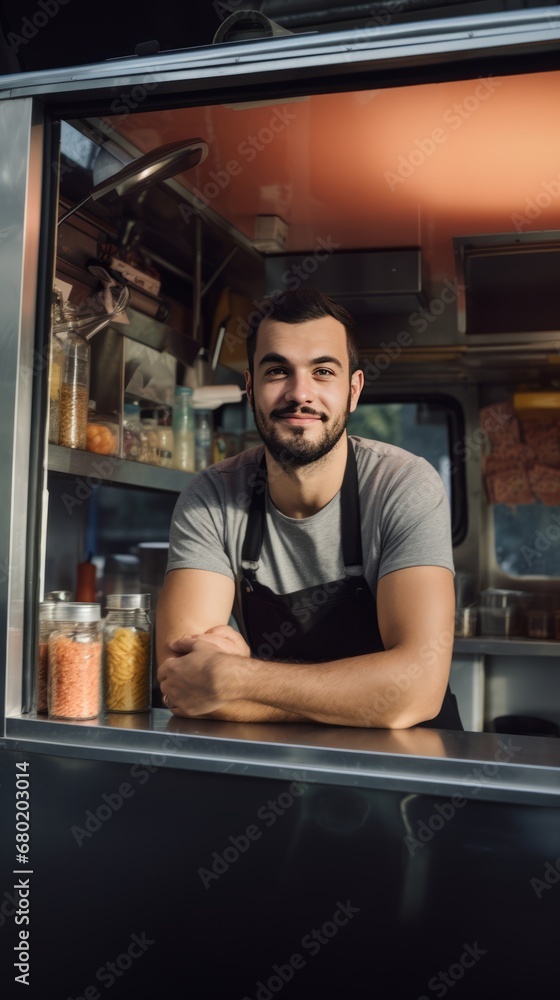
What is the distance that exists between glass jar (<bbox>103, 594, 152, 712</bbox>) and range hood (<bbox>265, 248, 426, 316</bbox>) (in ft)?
5.24

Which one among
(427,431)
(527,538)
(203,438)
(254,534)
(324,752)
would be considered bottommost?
(324,752)

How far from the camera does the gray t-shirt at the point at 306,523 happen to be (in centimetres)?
172

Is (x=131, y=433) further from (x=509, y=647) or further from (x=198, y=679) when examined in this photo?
(x=509, y=647)

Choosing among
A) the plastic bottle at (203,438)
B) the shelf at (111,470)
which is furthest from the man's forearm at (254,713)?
the plastic bottle at (203,438)

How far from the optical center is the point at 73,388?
2059 millimetres

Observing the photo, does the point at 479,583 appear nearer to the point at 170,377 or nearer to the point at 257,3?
the point at 170,377

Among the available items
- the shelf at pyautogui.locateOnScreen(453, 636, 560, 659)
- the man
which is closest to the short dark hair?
the man

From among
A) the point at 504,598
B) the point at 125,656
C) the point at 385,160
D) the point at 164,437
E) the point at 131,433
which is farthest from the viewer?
the point at 504,598

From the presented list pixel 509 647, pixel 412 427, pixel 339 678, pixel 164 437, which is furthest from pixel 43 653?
pixel 412 427

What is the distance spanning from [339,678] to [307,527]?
1.71ft

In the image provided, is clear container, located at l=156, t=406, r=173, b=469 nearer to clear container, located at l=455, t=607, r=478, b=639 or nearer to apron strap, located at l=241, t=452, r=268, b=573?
apron strap, located at l=241, t=452, r=268, b=573

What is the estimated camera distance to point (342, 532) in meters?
1.80

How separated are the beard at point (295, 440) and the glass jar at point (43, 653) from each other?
586 millimetres

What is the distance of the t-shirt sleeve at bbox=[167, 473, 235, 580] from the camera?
1798 mm
